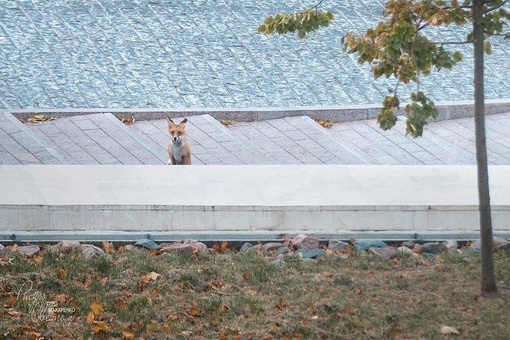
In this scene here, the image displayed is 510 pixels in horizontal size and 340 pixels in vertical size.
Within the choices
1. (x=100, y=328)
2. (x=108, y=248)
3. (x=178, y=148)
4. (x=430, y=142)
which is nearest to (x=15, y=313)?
(x=100, y=328)

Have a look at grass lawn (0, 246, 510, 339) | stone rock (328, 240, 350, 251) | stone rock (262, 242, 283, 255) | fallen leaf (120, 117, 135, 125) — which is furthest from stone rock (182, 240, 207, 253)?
fallen leaf (120, 117, 135, 125)

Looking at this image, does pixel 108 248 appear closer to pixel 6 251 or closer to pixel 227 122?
pixel 6 251

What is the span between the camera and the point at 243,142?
41.7ft

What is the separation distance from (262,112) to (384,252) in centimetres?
515

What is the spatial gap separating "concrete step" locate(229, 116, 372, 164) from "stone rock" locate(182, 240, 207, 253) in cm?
311

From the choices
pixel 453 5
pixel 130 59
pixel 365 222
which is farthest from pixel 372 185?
pixel 130 59

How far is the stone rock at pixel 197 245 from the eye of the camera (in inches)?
347

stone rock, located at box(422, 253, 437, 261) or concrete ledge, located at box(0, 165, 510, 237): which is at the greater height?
concrete ledge, located at box(0, 165, 510, 237)

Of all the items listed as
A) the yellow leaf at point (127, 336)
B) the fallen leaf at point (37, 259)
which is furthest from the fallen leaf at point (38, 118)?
the yellow leaf at point (127, 336)

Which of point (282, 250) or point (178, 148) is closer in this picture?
point (282, 250)

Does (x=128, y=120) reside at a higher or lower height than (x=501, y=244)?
higher

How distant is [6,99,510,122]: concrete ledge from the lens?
13547mm

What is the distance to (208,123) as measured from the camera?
1336 cm

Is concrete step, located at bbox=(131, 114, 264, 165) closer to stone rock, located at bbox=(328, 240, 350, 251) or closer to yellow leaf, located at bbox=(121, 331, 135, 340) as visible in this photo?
stone rock, located at bbox=(328, 240, 350, 251)
